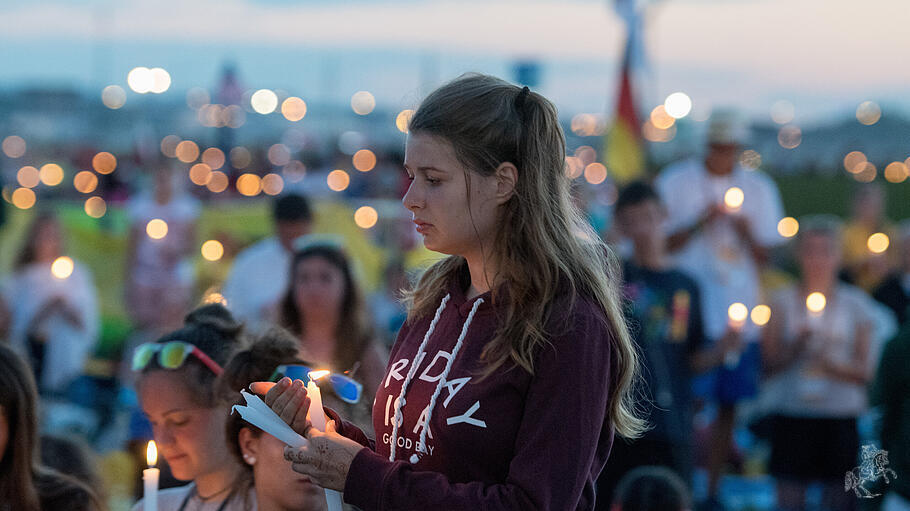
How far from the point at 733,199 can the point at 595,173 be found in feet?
53.4

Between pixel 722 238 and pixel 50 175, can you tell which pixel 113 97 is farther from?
pixel 722 238

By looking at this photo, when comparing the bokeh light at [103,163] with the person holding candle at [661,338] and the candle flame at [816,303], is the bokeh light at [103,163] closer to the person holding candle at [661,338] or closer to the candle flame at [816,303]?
the person holding candle at [661,338]

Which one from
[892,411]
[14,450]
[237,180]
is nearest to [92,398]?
[14,450]

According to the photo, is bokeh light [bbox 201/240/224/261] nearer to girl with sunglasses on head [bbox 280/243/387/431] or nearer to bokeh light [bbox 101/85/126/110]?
girl with sunglasses on head [bbox 280/243/387/431]

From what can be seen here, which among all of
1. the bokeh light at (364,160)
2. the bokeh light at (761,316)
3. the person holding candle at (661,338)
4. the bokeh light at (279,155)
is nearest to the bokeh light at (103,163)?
the bokeh light at (279,155)

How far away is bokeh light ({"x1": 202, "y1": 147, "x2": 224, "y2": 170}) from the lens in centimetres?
2774

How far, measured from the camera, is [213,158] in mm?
29672

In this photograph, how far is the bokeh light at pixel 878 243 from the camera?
8.87m

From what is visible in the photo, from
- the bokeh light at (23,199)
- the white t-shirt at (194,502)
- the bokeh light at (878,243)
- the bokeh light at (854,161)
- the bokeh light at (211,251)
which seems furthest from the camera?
the bokeh light at (854,161)

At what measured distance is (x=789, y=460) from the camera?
6.26 metres

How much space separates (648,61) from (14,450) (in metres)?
7.96

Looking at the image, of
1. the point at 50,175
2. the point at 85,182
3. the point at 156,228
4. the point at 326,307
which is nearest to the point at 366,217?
the point at 156,228

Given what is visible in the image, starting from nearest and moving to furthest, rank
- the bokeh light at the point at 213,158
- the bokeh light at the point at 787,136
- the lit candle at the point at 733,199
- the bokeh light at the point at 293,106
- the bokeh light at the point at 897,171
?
the lit candle at the point at 733,199 < the bokeh light at the point at 897,171 < the bokeh light at the point at 787,136 < the bokeh light at the point at 213,158 < the bokeh light at the point at 293,106

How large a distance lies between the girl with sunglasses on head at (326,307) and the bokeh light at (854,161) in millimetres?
17395
